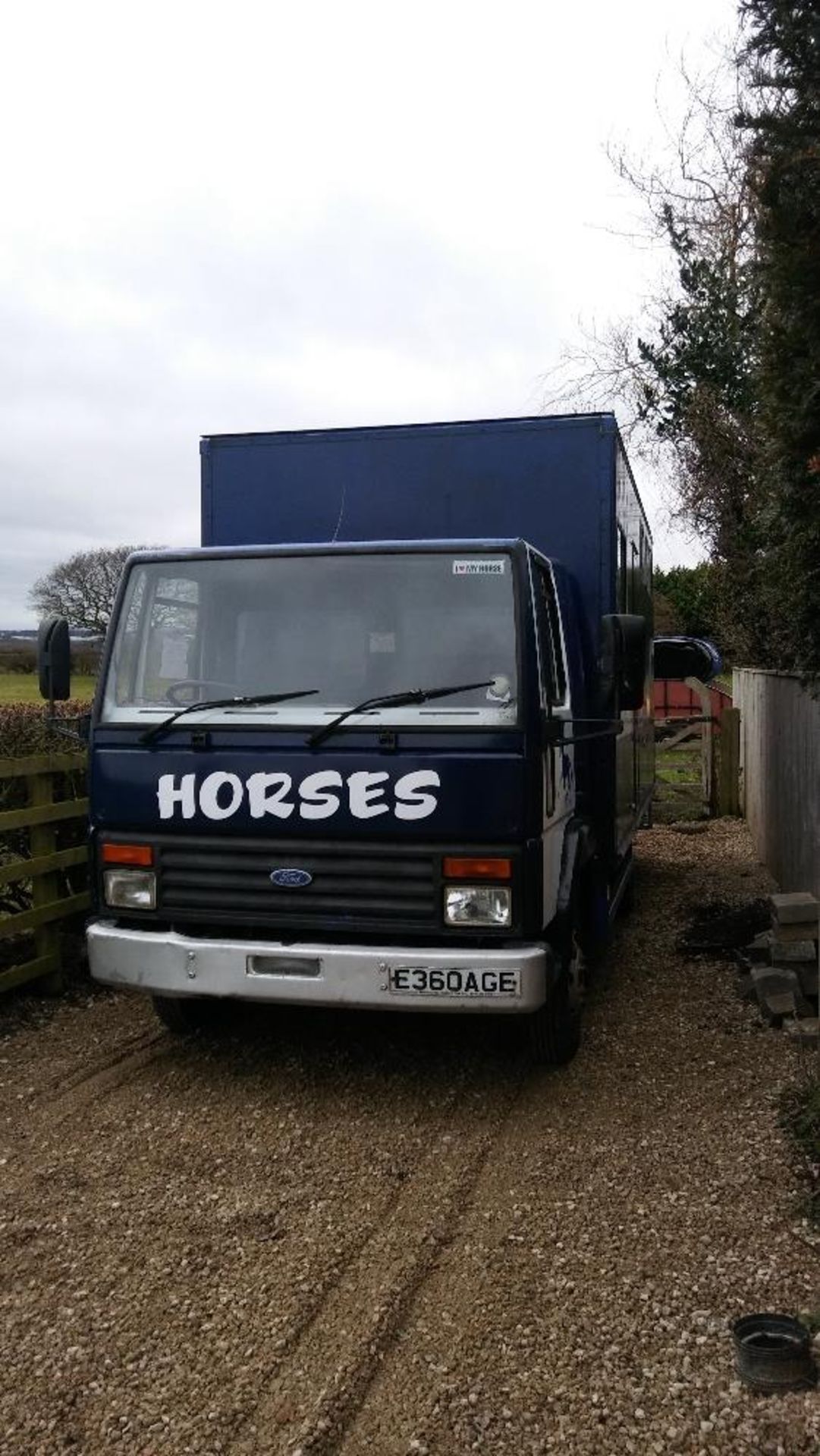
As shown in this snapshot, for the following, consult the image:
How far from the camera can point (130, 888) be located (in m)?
4.93

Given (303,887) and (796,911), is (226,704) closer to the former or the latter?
(303,887)

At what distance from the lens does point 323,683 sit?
4.84 meters

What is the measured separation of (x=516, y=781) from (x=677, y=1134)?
1493 millimetres

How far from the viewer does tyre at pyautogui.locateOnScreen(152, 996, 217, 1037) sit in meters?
5.49

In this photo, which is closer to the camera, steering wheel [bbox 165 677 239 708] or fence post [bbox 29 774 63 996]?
steering wheel [bbox 165 677 239 708]

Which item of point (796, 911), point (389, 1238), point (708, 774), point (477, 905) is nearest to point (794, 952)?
point (796, 911)

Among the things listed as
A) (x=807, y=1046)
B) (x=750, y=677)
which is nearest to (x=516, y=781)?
(x=807, y=1046)

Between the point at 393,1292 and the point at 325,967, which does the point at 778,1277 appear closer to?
the point at 393,1292

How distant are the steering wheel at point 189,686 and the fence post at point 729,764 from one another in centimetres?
1003

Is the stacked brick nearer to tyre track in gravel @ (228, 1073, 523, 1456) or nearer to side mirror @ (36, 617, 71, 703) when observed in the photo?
tyre track in gravel @ (228, 1073, 523, 1456)

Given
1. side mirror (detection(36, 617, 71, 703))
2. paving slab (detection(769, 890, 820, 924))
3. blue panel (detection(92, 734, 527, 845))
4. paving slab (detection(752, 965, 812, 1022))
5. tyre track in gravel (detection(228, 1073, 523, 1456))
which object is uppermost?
side mirror (detection(36, 617, 71, 703))

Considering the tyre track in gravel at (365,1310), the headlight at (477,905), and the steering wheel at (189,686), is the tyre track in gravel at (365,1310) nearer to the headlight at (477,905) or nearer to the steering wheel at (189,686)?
the headlight at (477,905)

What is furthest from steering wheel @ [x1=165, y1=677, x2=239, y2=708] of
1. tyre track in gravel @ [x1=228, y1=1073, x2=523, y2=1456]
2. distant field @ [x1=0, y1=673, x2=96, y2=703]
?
distant field @ [x1=0, y1=673, x2=96, y2=703]

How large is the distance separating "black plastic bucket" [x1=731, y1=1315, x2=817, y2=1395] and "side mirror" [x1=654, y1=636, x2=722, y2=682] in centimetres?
1321
